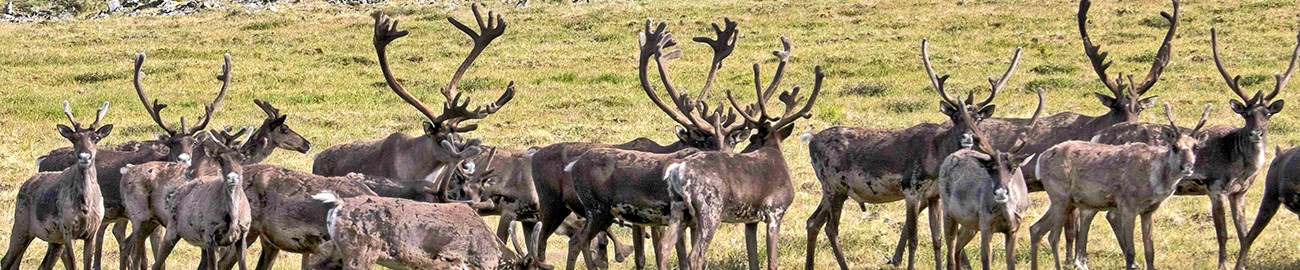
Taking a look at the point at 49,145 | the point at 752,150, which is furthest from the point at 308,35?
the point at 752,150

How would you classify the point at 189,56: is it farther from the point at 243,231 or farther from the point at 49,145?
the point at 243,231

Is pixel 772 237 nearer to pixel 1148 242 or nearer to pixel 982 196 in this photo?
pixel 982 196

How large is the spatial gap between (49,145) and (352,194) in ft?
43.7

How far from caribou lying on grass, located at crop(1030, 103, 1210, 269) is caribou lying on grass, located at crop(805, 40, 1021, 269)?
2.49 ft

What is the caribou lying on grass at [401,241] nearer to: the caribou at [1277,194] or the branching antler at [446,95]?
the branching antler at [446,95]

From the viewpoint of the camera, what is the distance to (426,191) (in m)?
11.9

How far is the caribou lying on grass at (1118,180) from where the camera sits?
42.8 feet

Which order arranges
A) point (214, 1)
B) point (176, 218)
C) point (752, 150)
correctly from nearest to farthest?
point (176, 218)
point (752, 150)
point (214, 1)

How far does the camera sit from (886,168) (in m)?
14.4

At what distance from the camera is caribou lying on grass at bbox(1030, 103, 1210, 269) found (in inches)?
513

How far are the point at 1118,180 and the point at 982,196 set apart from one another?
1.33m

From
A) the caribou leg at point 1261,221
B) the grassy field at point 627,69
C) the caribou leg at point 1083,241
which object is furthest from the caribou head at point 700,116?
the caribou leg at point 1261,221

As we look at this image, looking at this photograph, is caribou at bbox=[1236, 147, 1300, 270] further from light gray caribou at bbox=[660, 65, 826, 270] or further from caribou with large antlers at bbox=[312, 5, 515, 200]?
caribou with large antlers at bbox=[312, 5, 515, 200]

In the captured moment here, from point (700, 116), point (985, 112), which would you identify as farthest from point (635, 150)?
point (985, 112)
